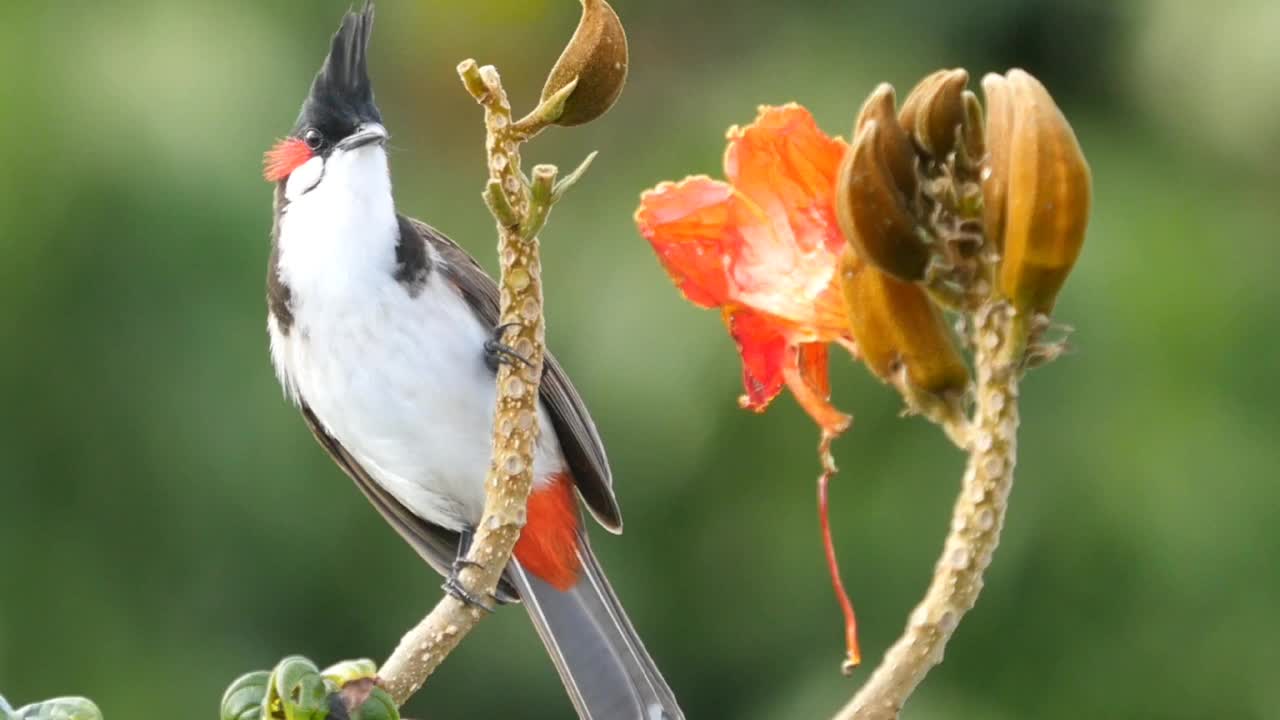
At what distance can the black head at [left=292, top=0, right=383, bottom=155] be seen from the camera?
0.96 m

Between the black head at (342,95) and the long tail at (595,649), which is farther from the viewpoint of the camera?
the long tail at (595,649)

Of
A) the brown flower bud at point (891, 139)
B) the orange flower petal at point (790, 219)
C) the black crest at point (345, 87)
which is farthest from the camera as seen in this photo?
the black crest at point (345, 87)

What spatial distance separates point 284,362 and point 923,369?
3.22ft

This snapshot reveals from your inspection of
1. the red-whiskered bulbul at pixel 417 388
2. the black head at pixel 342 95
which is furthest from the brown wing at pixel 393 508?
the black head at pixel 342 95

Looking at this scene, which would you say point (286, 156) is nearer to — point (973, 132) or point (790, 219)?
point (790, 219)

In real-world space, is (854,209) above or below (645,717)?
above

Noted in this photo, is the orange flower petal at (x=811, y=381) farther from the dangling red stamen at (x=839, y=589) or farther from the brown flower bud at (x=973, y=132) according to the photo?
the brown flower bud at (x=973, y=132)

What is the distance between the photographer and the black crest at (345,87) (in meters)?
0.94

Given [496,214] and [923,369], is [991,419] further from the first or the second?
[496,214]

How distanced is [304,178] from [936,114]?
846 mm

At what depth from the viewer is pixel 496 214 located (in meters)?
0.63

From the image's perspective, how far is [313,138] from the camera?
1324 millimetres

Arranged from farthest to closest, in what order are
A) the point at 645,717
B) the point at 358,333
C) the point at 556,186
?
the point at 358,333
the point at 645,717
the point at 556,186

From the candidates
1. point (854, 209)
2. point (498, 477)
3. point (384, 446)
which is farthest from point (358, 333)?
point (854, 209)
